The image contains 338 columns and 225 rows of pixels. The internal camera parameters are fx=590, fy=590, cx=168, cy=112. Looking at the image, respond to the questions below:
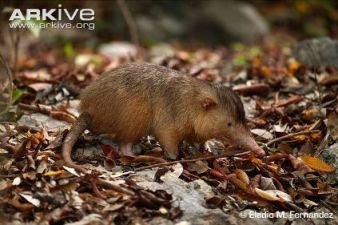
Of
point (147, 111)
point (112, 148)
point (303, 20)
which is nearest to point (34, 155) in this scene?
point (112, 148)

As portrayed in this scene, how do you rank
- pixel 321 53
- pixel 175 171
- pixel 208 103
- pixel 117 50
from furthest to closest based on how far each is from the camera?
pixel 117 50 < pixel 321 53 < pixel 208 103 < pixel 175 171

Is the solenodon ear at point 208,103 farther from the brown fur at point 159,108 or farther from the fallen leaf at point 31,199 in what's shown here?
the fallen leaf at point 31,199

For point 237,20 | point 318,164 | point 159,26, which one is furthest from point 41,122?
point 237,20

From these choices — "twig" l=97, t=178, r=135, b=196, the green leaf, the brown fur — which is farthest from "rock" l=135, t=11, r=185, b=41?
"twig" l=97, t=178, r=135, b=196

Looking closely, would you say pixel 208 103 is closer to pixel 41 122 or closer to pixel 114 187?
pixel 114 187

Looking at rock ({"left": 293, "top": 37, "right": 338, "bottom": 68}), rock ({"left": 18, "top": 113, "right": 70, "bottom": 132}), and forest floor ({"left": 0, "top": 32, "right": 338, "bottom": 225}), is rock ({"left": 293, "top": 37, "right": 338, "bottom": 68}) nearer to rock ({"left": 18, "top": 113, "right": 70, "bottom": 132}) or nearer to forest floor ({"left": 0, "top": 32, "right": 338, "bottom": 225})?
forest floor ({"left": 0, "top": 32, "right": 338, "bottom": 225})

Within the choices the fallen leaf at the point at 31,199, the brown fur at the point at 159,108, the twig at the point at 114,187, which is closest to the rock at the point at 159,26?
the brown fur at the point at 159,108

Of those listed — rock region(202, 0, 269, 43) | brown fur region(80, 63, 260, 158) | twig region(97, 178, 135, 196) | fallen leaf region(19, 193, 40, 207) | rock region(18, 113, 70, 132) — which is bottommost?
fallen leaf region(19, 193, 40, 207)

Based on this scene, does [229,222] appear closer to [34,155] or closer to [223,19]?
[34,155]
